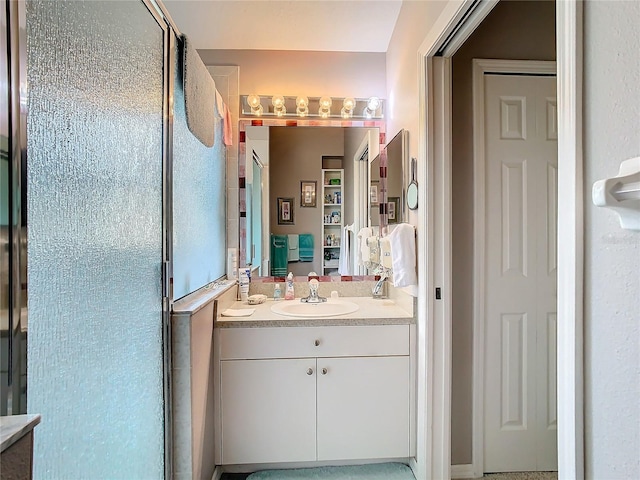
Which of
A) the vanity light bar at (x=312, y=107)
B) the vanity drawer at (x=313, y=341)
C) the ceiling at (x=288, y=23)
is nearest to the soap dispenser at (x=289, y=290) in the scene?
the vanity drawer at (x=313, y=341)

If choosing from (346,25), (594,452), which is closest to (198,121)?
(346,25)

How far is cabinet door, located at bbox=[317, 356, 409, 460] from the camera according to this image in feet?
5.32

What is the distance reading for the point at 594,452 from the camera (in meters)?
0.61

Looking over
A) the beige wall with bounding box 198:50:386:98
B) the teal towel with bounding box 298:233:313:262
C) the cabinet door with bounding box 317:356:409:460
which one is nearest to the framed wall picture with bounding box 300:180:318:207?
the teal towel with bounding box 298:233:313:262

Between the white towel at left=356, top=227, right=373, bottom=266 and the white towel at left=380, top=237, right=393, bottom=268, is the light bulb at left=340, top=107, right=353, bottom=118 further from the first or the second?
the white towel at left=380, top=237, right=393, bottom=268

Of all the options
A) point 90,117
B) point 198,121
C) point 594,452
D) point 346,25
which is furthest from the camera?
point 346,25

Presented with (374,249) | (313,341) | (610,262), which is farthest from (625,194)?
(374,249)

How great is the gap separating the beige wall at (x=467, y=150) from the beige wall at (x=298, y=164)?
84cm

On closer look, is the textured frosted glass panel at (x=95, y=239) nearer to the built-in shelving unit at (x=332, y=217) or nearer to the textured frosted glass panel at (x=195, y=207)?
the textured frosted glass panel at (x=195, y=207)

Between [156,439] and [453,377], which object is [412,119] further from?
[156,439]

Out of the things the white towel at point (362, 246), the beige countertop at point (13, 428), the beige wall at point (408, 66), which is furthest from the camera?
the white towel at point (362, 246)

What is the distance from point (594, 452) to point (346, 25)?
217 cm

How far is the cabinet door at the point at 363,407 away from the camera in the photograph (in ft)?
5.32

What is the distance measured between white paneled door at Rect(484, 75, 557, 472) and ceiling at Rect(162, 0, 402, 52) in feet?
2.56
